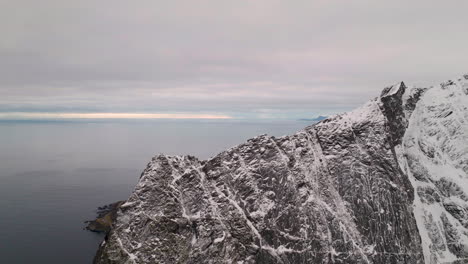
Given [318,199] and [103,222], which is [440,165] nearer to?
[318,199]

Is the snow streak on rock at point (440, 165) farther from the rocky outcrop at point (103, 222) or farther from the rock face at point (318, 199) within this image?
the rocky outcrop at point (103, 222)

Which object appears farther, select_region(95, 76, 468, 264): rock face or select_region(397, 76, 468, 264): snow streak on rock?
select_region(397, 76, 468, 264): snow streak on rock

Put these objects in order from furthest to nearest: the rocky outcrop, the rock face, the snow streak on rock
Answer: the rocky outcrop → the snow streak on rock → the rock face

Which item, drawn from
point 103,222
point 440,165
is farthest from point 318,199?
point 103,222

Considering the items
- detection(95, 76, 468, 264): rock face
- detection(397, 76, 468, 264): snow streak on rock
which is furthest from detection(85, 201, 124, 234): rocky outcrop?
detection(397, 76, 468, 264): snow streak on rock

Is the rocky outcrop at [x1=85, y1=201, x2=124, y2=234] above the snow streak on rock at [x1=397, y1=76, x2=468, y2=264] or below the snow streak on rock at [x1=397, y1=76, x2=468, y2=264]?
below

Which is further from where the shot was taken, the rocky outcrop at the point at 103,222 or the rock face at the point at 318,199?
the rocky outcrop at the point at 103,222

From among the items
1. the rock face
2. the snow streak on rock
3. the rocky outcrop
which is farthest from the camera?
the rocky outcrop

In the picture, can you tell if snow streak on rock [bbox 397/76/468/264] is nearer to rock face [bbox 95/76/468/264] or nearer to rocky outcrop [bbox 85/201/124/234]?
rock face [bbox 95/76/468/264]

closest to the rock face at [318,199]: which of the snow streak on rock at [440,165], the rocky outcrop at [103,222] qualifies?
the snow streak on rock at [440,165]
